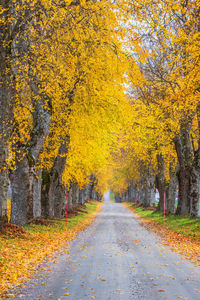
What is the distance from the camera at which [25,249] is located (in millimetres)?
11312

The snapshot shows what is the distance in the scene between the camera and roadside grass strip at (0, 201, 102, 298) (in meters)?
7.99

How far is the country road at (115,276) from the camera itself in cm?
656

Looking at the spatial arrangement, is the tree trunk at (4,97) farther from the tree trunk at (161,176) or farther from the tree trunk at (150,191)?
the tree trunk at (150,191)

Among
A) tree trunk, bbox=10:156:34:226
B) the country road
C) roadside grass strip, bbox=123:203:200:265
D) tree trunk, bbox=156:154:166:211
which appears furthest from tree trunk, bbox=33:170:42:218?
tree trunk, bbox=156:154:166:211

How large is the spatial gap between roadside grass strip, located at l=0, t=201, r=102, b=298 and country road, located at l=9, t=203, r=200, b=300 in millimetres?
392

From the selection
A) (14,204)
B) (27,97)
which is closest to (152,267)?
(14,204)

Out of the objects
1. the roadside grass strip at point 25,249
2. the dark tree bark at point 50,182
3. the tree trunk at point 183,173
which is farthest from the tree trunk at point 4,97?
the tree trunk at point 183,173

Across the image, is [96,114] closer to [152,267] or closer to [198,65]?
[198,65]

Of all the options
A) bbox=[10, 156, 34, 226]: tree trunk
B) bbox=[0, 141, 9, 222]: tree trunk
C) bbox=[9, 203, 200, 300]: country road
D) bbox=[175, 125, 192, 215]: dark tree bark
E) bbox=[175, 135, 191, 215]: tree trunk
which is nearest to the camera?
bbox=[9, 203, 200, 300]: country road

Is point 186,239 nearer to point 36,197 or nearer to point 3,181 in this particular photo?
point 36,197

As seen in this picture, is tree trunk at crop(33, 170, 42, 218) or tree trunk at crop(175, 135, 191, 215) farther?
tree trunk at crop(175, 135, 191, 215)

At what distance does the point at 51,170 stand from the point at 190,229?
327 inches

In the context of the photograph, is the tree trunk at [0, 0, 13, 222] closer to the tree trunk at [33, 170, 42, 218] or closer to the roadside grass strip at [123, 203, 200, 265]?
the tree trunk at [33, 170, 42, 218]

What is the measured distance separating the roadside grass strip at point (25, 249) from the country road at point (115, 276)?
1.29 feet
